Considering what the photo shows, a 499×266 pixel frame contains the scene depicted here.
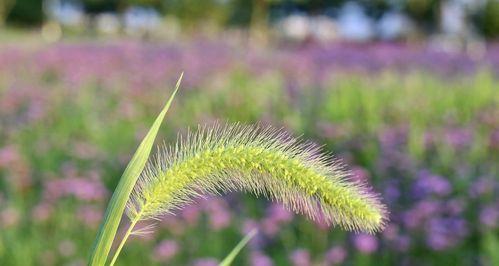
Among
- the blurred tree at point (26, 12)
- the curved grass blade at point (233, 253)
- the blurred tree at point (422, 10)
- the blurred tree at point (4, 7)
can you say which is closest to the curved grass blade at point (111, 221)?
the curved grass blade at point (233, 253)

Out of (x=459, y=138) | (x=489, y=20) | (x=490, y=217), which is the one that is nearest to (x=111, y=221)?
(x=490, y=217)

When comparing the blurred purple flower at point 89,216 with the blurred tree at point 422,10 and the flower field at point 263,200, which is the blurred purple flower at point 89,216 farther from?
the blurred tree at point 422,10

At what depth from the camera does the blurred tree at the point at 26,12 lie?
38.6 metres

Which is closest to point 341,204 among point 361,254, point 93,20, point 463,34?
point 361,254

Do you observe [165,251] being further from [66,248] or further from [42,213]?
[42,213]

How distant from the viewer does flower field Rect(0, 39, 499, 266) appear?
9.57ft

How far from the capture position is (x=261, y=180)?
0.84 meters

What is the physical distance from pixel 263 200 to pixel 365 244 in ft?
3.59

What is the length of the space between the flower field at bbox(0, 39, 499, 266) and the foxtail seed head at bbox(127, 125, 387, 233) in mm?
953

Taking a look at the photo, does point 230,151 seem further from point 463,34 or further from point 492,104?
point 463,34

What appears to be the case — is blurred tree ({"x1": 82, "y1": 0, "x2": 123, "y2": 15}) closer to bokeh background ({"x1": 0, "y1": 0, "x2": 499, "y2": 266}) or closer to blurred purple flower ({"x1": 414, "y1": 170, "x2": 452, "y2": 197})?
bokeh background ({"x1": 0, "y1": 0, "x2": 499, "y2": 266})

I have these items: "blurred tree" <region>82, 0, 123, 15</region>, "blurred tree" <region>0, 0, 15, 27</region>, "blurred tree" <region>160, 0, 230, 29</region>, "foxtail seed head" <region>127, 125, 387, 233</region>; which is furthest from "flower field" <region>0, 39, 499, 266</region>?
"blurred tree" <region>82, 0, 123, 15</region>

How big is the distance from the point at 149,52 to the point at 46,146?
6.33 meters

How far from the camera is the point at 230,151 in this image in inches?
33.0
